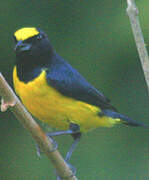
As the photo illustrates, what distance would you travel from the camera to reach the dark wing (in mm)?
2336

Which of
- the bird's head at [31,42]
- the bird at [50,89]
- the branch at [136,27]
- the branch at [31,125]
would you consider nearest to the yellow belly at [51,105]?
the bird at [50,89]

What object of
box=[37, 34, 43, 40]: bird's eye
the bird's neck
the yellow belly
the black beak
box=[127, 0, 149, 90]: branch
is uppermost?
box=[127, 0, 149, 90]: branch

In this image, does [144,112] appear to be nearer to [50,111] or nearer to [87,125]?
[87,125]

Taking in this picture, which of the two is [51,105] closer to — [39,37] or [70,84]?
[70,84]

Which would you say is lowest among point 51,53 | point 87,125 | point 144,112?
point 144,112

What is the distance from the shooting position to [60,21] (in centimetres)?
310

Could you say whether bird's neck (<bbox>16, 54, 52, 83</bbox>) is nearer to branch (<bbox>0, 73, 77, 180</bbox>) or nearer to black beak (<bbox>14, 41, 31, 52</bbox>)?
black beak (<bbox>14, 41, 31, 52</bbox>)

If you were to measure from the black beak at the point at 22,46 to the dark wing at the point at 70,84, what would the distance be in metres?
0.19

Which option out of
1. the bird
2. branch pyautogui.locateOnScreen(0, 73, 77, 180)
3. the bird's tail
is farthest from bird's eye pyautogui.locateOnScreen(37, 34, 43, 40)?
branch pyautogui.locateOnScreen(0, 73, 77, 180)

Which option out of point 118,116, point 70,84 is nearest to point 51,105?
point 70,84

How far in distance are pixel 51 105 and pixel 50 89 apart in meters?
0.08

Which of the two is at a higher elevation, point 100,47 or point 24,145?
point 100,47

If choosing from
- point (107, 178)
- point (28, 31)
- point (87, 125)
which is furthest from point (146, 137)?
point (28, 31)

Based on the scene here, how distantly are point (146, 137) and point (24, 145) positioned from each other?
784 mm
